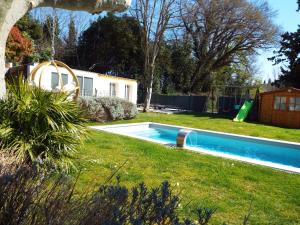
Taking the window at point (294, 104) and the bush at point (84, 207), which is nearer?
the bush at point (84, 207)

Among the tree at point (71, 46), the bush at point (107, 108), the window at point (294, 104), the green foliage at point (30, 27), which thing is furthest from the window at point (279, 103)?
the tree at point (71, 46)

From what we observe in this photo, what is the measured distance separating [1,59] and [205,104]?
26.3 metres

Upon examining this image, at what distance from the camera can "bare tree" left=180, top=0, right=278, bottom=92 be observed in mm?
31188

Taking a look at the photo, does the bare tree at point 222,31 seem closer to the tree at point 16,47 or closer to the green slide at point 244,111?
the green slide at point 244,111

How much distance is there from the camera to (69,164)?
601 cm

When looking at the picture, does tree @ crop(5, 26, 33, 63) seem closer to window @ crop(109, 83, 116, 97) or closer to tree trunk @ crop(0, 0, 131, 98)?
window @ crop(109, 83, 116, 97)

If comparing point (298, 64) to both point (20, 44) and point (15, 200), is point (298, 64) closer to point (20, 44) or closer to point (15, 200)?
point (20, 44)

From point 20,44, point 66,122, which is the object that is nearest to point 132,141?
point 66,122

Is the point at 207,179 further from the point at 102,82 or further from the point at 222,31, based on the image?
the point at 222,31

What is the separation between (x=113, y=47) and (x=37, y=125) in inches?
1160

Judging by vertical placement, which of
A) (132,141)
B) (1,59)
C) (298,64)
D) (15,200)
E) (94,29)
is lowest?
(132,141)

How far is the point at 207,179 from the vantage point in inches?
254

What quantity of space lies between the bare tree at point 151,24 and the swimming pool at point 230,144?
8.83m

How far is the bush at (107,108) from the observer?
16.3 meters
